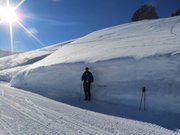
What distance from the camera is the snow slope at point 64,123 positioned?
743 centimetres

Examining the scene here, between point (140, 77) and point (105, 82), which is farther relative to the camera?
point (105, 82)

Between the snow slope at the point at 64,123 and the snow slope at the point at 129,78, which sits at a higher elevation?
the snow slope at the point at 129,78

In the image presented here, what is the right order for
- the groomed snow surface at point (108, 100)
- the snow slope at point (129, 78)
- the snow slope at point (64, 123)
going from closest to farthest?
the snow slope at point (64, 123)
the groomed snow surface at point (108, 100)
the snow slope at point (129, 78)

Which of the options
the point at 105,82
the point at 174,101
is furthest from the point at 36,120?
the point at 105,82

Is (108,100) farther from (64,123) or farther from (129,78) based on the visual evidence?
(64,123)

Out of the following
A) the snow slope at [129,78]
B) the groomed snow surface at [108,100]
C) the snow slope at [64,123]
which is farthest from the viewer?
the snow slope at [129,78]

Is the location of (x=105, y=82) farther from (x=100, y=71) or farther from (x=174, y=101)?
(x=174, y=101)

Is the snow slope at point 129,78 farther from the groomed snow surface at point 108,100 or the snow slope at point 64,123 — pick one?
the snow slope at point 64,123

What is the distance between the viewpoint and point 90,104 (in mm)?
12320

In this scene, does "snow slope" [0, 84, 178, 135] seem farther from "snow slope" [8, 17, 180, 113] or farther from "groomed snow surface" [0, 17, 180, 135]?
"snow slope" [8, 17, 180, 113]

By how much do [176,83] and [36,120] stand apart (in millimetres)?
5321

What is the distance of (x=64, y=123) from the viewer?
27.3 ft

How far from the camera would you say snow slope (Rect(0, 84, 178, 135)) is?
7.43 metres

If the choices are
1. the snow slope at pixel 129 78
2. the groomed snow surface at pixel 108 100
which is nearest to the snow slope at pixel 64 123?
the groomed snow surface at pixel 108 100
